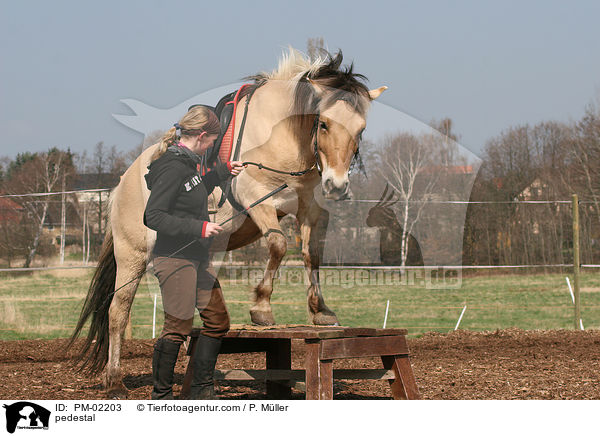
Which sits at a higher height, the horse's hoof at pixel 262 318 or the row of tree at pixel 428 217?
the row of tree at pixel 428 217

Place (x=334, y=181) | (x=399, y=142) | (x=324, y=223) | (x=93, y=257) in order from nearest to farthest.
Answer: (x=334, y=181) → (x=93, y=257) → (x=324, y=223) → (x=399, y=142)

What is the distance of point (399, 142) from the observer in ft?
39.4

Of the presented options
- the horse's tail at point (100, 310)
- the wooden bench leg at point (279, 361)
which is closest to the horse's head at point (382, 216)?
the horse's tail at point (100, 310)

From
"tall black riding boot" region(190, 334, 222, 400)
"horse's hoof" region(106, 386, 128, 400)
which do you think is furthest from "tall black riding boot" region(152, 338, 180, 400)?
"horse's hoof" region(106, 386, 128, 400)

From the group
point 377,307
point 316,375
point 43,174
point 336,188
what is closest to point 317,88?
point 336,188

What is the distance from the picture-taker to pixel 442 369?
5.58 meters

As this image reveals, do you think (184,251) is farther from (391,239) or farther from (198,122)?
(391,239)

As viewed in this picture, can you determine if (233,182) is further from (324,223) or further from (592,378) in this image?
(324,223)

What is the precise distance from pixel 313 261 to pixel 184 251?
4.51 feet

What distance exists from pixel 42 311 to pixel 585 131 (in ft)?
54.5

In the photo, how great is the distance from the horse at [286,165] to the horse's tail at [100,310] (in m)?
0.34

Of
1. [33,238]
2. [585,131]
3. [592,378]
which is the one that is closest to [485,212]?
[592,378]

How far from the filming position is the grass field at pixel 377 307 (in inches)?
415

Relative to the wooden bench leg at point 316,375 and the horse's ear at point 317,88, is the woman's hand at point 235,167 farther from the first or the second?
the wooden bench leg at point 316,375
